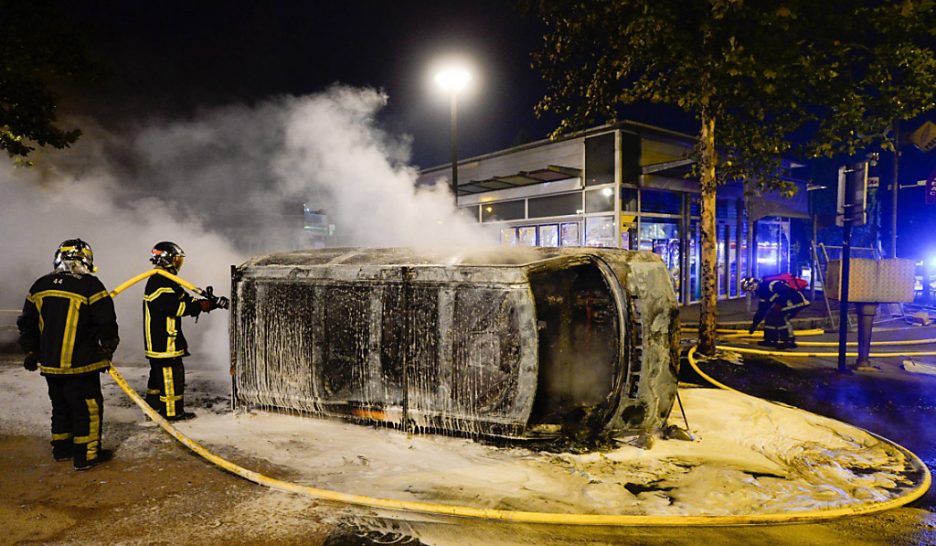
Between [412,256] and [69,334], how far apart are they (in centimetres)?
293

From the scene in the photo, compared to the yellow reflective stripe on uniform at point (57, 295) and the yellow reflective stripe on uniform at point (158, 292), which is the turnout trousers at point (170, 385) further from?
the yellow reflective stripe on uniform at point (57, 295)

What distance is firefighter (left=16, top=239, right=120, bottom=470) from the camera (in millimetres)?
4098

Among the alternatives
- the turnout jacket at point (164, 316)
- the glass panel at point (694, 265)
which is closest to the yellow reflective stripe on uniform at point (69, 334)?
the turnout jacket at point (164, 316)

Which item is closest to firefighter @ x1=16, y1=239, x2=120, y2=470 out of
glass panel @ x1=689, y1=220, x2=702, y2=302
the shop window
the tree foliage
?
the tree foliage

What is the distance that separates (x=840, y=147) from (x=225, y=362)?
11.2m

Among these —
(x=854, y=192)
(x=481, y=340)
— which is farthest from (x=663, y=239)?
(x=481, y=340)

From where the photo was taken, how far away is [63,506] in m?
3.47

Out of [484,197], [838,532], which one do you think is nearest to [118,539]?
[838,532]

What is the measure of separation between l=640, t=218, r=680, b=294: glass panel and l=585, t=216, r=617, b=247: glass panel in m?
1.08

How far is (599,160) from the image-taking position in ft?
51.3

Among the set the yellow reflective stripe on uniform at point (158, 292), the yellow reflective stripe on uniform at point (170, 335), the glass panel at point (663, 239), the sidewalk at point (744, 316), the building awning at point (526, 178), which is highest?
the building awning at point (526, 178)

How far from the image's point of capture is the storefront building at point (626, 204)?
15.4 m

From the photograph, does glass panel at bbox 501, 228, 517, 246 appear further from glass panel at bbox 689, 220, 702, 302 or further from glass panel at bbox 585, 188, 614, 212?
glass panel at bbox 689, 220, 702, 302

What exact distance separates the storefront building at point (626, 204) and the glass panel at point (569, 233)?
33 millimetres
